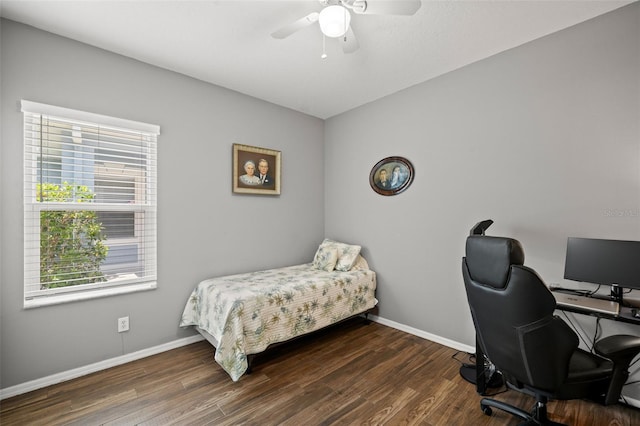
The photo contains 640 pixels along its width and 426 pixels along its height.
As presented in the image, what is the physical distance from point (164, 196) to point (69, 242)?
80 cm

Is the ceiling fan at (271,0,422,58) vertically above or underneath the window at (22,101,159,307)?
above

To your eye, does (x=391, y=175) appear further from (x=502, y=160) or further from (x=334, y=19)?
(x=334, y=19)

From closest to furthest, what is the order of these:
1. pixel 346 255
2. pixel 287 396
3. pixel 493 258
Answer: pixel 493 258 < pixel 287 396 < pixel 346 255

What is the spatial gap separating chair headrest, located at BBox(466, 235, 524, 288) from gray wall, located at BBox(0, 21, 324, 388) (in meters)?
2.46

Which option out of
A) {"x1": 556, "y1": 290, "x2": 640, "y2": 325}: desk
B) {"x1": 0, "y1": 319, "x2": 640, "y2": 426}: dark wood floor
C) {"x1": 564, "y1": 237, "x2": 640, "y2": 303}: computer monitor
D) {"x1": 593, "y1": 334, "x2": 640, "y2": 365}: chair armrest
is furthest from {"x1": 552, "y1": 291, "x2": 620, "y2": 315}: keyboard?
{"x1": 0, "y1": 319, "x2": 640, "y2": 426}: dark wood floor

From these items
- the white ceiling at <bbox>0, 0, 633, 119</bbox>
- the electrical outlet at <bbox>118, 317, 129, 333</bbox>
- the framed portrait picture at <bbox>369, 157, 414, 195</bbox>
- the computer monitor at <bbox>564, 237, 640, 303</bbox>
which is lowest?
the electrical outlet at <bbox>118, 317, 129, 333</bbox>

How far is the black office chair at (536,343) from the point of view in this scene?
139cm

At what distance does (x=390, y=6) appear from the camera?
1.61m

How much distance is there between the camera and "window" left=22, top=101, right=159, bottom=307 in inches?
84.7

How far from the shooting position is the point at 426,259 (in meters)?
3.04

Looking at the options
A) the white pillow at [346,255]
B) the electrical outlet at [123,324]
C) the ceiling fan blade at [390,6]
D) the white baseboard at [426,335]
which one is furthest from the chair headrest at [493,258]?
the electrical outlet at [123,324]

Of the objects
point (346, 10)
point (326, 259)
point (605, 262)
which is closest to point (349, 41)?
point (346, 10)

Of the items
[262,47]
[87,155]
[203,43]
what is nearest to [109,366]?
[87,155]

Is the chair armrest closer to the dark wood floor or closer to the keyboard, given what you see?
the keyboard
